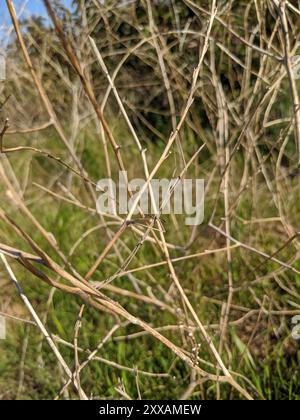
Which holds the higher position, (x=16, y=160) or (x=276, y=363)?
(x=16, y=160)

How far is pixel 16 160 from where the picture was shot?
3.30 metres

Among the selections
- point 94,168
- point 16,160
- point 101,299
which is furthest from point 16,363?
point 16,160

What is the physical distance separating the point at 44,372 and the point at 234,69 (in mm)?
1856

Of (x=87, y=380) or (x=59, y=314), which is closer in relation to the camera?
(x=87, y=380)

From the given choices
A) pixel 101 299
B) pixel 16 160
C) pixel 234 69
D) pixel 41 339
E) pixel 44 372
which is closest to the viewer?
pixel 101 299

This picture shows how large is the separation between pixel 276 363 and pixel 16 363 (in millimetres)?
780

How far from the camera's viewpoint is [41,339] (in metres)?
1.72
